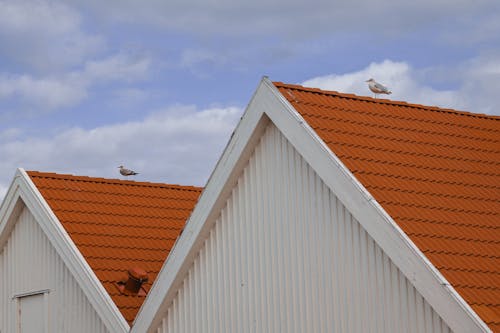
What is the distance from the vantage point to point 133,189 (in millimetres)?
26375

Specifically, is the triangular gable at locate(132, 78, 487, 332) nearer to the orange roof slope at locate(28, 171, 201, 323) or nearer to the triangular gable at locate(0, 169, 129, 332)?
the triangular gable at locate(0, 169, 129, 332)

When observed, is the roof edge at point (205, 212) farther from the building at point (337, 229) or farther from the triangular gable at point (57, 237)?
the triangular gable at point (57, 237)

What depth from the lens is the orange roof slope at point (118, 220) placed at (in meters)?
23.1

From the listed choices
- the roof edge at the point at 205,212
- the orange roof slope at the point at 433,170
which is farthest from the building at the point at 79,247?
the orange roof slope at the point at 433,170

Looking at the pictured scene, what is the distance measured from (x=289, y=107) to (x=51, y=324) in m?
8.54

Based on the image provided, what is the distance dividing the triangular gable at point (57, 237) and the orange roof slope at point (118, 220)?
0.65 ft

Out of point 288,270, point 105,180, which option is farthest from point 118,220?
point 288,270

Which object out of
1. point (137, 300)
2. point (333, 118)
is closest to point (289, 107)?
point (333, 118)

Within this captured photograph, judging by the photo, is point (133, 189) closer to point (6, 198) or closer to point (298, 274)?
point (6, 198)

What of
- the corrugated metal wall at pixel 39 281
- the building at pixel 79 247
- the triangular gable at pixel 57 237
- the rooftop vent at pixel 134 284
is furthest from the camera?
the corrugated metal wall at pixel 39 281

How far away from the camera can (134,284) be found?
22391mm

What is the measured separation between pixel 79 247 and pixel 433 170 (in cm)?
815

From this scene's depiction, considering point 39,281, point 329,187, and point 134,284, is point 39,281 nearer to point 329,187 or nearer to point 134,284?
point 134,284

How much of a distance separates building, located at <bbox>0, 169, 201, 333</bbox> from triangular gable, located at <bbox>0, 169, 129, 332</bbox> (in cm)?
2
